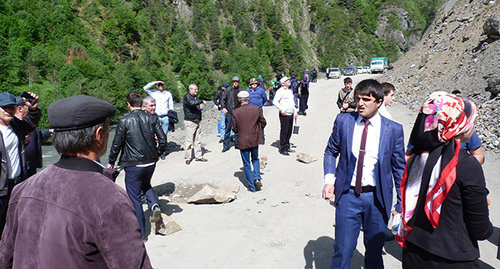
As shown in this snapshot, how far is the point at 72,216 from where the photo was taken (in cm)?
127

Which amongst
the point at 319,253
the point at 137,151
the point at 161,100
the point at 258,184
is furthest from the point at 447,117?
the point at 161,100

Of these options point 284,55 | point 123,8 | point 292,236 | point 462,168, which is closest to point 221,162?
point 292,236

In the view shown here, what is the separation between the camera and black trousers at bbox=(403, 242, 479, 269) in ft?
6.58

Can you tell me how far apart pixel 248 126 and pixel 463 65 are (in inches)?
496

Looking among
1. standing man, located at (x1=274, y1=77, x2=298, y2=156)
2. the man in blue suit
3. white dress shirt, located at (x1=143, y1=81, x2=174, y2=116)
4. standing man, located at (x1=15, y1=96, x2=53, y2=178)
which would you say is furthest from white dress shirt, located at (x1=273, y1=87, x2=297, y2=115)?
the man in blue suit

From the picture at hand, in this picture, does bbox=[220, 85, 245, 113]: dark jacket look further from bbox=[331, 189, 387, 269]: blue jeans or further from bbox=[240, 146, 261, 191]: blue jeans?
bbox=[331, 189, 387, 269]: blue jeans

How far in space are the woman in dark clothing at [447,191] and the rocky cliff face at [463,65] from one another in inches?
289

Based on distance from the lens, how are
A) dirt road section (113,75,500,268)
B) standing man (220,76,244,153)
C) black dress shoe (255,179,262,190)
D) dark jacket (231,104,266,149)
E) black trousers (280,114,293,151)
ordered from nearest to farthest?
dirt road section (113,75,500,268)
dark jacket (231,104,266,149)
black dress shoe (255,179,262,190)
black trousers (280,114,293,151)
standing man (220,76,244,153)

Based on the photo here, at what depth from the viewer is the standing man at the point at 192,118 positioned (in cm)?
809

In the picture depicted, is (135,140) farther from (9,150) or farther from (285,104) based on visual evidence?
(285,104)

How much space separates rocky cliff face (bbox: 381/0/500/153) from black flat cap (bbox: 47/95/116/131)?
9.14 meters

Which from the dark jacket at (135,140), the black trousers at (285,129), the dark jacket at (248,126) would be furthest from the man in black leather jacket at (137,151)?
the black trousers at (285,129)

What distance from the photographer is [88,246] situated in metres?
1.30

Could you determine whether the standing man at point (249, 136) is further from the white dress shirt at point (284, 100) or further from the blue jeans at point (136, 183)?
the blue jeans at point (136, 183)
